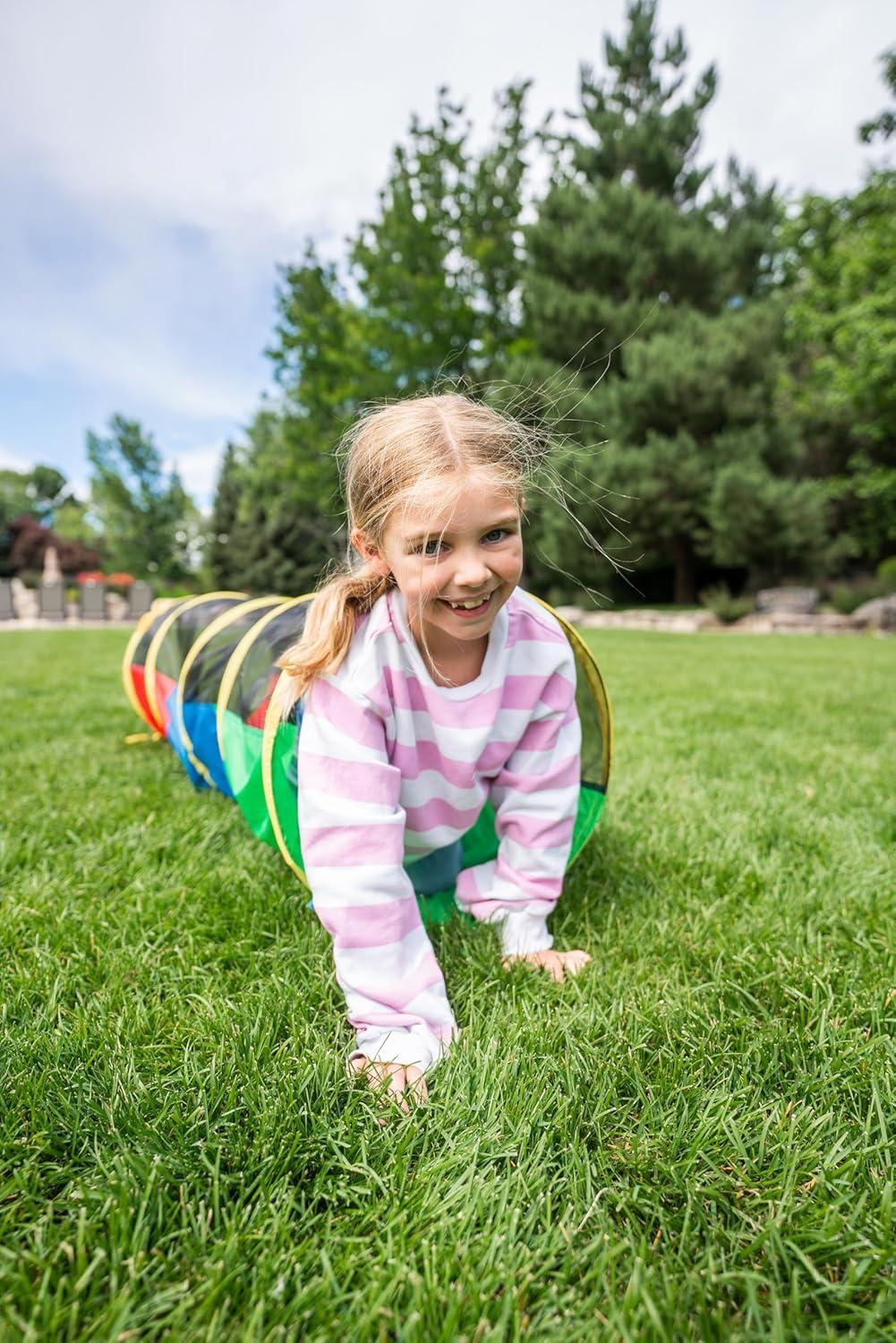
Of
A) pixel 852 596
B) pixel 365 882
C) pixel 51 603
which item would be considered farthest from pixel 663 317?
pixel 365 882

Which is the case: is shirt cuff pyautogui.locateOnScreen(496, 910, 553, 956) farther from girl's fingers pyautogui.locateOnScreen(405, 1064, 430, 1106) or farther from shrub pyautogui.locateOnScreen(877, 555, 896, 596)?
shrub pyautogui.locateOnScreen(877, 555, 896, 596)

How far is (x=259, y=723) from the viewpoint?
1941 mm

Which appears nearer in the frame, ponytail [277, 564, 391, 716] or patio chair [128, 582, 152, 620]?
ponytail [277, 564, 391, 716]

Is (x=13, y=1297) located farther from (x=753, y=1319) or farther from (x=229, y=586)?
(x=229, y=586)

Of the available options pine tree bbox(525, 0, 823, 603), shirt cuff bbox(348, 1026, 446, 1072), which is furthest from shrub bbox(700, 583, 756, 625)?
shirt cuff bbox(348, 1026, 446, 1072)

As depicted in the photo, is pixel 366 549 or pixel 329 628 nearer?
pixel 329 628

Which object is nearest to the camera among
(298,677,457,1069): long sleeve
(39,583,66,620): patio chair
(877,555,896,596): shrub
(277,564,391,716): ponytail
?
(298,677,457,1069): long sleeve

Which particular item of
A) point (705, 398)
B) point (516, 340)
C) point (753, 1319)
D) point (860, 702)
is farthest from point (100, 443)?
point (753, 1319)

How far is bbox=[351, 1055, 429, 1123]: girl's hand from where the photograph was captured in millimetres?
1186

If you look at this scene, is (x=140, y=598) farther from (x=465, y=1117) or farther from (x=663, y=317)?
(x=465, y=1117)

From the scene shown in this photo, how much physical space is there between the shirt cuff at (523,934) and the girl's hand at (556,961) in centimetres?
3

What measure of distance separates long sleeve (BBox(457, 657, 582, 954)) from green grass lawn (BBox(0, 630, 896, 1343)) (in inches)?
4.7

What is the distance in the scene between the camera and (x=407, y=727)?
1590mm

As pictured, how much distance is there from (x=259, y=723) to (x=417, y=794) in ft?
1.71
